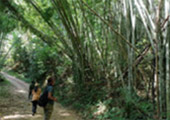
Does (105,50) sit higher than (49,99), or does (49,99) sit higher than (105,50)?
(105,50)

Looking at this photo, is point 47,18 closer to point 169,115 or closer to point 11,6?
point 11,6

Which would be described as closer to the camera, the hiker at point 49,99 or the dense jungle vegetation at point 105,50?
the hiker at point 49,99

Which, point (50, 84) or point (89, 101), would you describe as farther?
point (89, 101)

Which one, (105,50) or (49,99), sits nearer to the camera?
(49,99)

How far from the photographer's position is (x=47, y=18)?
4074 mm

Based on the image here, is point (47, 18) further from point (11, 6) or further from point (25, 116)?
point (25, 116)

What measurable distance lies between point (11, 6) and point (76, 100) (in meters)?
3.34

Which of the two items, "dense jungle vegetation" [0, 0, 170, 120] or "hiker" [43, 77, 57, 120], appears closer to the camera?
"hiker" [43, 77, 57, 120]

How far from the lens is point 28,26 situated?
5012 millimetres

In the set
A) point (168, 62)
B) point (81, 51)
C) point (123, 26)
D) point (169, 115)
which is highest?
point (123, 26)

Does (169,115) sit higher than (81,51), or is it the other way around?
(81,51)

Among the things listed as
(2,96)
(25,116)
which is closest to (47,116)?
(25,116)

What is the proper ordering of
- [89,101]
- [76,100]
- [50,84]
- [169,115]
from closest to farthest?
[169,115]
[50,84]
[89,101]
[76,100]

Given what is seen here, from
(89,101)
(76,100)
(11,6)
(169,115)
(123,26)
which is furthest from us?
(76,100)
